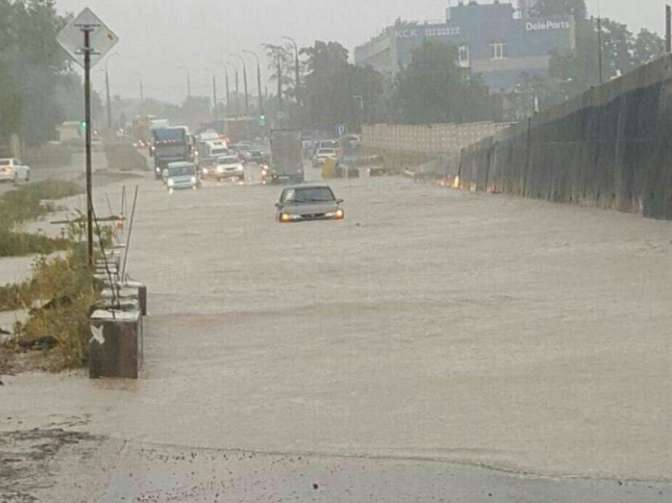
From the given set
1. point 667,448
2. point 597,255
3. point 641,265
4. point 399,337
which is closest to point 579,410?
point 667,448

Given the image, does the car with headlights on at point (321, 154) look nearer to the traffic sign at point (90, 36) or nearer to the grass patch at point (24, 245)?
the grass patch at point (24, 245)

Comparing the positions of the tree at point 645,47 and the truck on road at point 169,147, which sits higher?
the tree at point 645,47

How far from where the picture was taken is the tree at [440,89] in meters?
109

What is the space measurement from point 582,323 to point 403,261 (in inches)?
409

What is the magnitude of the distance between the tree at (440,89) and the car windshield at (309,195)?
66.4m

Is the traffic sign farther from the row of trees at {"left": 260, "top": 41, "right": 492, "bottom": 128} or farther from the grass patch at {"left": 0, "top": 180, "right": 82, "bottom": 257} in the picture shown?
the row of trees at {"left": 260, "top": 41, "right": 492, "bottom": 128}

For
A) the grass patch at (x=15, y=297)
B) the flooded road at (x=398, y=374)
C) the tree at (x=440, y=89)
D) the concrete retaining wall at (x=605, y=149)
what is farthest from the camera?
the tree at (x=440, y=89)

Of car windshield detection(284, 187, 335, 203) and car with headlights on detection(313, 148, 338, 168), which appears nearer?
car windshield detection(284, 187, 335, 203)

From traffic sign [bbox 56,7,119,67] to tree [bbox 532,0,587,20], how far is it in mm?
140430

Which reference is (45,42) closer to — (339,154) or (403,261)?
(339,154)

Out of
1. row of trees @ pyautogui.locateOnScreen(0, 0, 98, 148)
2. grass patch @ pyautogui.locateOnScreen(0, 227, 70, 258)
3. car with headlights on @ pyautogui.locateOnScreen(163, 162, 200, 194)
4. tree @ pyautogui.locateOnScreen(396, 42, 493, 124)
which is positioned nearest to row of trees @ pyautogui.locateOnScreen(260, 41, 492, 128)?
tree @ pyautogui.locateOnScreen(396, 42, 493, 124)

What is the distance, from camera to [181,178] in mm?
75500

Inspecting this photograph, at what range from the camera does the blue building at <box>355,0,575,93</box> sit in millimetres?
146625

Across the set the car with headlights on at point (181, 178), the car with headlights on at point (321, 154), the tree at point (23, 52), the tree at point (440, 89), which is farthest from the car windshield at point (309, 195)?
the tree at point (440, 89)
